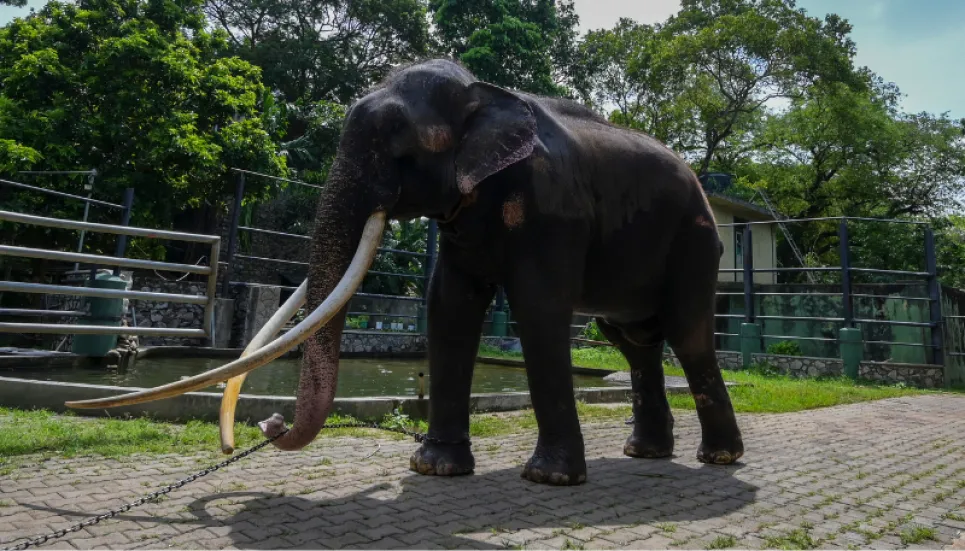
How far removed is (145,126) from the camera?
16.2 meters

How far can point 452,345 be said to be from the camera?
4.05m

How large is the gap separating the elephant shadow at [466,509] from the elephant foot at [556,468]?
0.18ft

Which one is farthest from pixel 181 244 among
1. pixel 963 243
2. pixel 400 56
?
pixel 963 243

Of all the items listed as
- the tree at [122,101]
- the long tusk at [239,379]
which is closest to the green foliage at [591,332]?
the tree at [122,101]

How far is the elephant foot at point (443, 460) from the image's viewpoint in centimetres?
376

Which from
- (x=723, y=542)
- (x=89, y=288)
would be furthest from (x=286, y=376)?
(x=723, y=542)

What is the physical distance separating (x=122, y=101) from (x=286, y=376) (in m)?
10.6

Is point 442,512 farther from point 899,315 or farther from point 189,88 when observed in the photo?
point 189,88

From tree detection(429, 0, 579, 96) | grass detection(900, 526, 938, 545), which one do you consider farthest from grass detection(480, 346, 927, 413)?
tree detection(429, 0, 579, 96)

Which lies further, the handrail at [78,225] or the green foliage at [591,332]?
the green foliage at [591,332]

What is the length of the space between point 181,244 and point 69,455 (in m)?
20.4

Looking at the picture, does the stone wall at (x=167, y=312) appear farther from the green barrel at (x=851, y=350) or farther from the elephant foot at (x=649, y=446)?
the green barrel at (x=851, y=350)

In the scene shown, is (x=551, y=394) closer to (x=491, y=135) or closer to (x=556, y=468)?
(x=556, y=468)

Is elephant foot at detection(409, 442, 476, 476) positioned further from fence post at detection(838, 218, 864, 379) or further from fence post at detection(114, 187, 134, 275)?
fence post at detection(838, 218, 864, 379)
